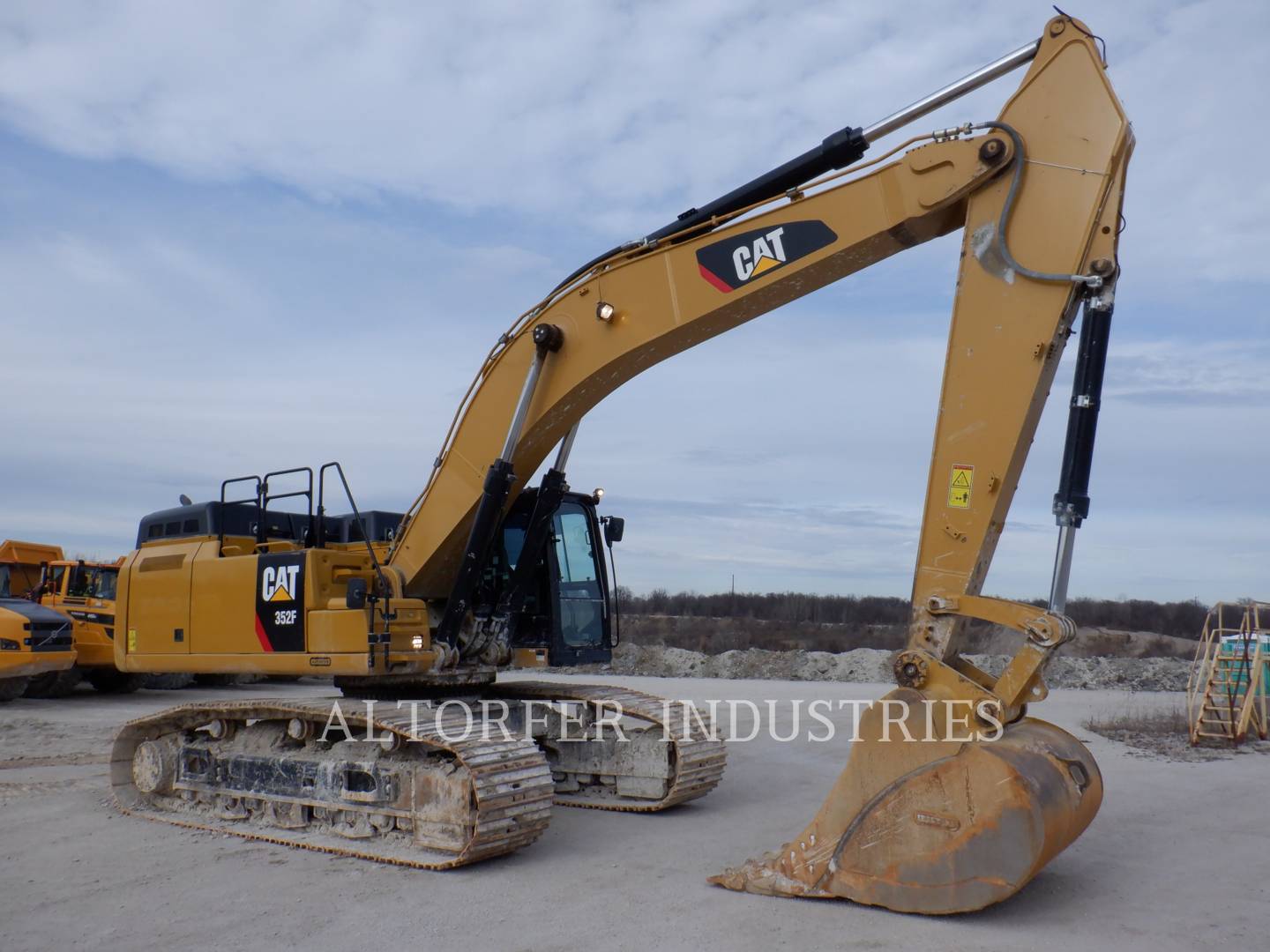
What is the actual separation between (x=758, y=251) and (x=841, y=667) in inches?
826

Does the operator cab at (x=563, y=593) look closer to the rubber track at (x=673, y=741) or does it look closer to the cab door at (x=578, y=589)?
the cab door at (x=578, y=589)

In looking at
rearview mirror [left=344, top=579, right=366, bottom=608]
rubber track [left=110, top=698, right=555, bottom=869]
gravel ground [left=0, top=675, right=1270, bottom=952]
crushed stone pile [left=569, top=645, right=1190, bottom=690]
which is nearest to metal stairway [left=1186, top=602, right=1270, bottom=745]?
gravel ground [left=0, top=675, right=1270, bottom=952]

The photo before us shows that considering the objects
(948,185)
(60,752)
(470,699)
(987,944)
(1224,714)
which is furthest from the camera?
(1224,714)

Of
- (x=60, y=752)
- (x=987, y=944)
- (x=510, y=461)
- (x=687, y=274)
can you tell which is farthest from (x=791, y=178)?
(x=60, y=752)

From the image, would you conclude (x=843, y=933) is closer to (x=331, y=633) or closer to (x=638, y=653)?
(x=331, y=633)

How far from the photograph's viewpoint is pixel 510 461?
7.86m

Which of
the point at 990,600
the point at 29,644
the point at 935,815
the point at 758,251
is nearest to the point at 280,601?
the point at 758,251

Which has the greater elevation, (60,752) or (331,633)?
(331,633)

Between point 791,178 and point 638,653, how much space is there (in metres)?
23.7

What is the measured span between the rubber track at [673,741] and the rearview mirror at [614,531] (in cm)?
128

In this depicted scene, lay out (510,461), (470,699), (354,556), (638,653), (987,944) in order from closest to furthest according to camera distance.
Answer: (987,944)
(510,461)
(354,556)
(470,699)
(638,653)

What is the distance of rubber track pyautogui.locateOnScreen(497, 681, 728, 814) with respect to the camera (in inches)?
340

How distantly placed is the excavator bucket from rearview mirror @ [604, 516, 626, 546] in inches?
145

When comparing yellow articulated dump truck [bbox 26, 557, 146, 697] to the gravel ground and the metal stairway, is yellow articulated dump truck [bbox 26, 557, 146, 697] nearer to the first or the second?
the gravel ground
